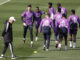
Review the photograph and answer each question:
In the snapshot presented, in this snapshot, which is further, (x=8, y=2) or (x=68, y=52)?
(x=8, y=2)

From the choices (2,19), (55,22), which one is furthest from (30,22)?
(2,19)

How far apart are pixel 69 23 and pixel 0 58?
4782 millimetres

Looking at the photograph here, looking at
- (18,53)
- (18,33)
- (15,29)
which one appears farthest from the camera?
(15,29)

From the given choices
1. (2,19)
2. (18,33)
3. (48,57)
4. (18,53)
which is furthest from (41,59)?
(2,19)

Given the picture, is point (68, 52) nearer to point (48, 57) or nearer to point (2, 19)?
point (48, 57)

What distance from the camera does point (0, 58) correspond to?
67.4 ft

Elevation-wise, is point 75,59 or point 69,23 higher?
point 69,23

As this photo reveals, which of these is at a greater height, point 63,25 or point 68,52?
point 63,25

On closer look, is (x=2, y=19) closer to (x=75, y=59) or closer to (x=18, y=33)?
(x=18, y=33)

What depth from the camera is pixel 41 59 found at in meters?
20.4

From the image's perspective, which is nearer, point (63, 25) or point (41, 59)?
point (41, 59)

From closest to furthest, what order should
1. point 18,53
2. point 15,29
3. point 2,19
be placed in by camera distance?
point 18,53 → point 15,29 → point 2,19

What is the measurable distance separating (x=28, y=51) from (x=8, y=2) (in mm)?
29060

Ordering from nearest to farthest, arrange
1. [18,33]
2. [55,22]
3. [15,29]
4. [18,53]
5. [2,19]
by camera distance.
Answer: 1. [18,53]
2. [55,22]
3. [18,33]
4. [15,29]
5. [2,19]
